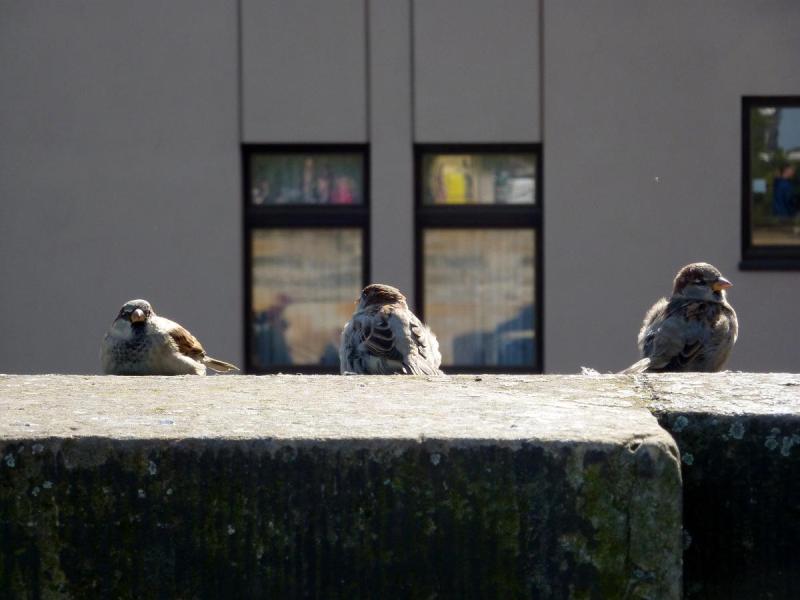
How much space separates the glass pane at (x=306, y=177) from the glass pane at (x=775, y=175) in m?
2.92

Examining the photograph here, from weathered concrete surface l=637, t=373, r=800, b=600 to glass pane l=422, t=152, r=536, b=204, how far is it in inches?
298

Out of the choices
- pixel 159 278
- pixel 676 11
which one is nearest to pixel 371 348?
pixel 159 278

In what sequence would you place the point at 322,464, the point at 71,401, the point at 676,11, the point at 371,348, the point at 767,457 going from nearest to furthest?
the point at 322,464 < the point at 767,457 < the point at 71,401 < the point at 371,348 < the point at 676,11

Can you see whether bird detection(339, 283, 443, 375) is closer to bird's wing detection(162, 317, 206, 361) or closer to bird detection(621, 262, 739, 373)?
bird's wing detection(162, 317, 206, 361)

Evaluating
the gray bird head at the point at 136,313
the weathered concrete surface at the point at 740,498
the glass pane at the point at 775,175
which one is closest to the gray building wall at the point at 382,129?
the glass pane at the point at 775,175

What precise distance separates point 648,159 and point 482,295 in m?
1.63

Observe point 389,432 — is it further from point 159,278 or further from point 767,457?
point 159,278

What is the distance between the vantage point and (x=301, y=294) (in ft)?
33.4

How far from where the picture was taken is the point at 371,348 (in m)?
6.22

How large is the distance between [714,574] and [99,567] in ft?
3.49

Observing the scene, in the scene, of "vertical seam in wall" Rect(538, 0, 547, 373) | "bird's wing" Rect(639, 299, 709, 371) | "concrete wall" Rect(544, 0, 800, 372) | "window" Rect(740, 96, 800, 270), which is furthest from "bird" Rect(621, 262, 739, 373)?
"window" Rect(740, 96, 800, 270)

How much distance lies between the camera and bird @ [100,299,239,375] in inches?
251

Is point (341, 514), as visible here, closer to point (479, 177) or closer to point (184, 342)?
point (184, 342)

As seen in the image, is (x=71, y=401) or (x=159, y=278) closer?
(x=71, y=401)
